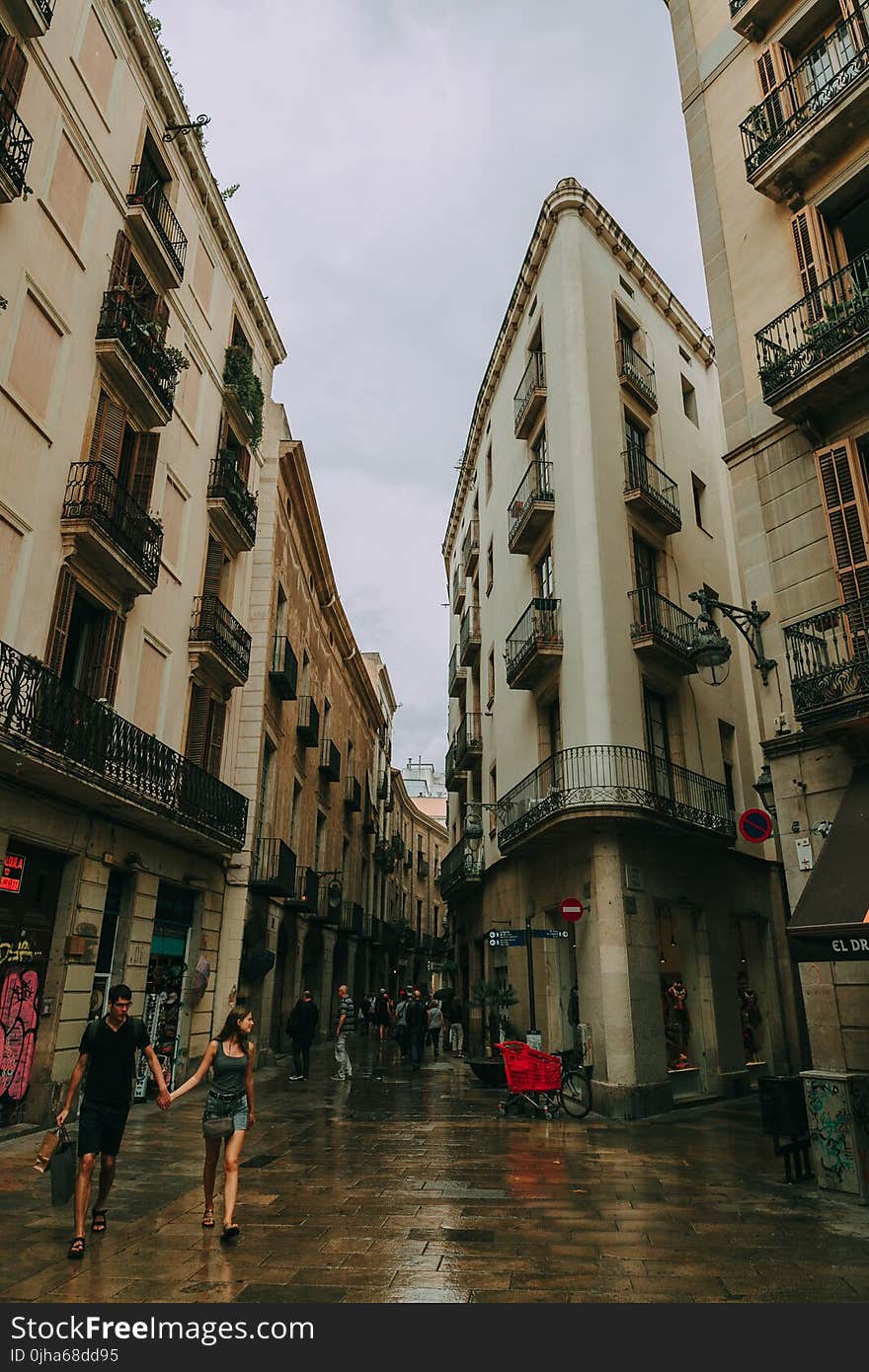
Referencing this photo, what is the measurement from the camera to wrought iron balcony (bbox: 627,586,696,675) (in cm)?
1695

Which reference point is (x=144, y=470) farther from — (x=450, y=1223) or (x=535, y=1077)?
(x=450, y=1223)

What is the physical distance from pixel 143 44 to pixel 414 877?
190ft

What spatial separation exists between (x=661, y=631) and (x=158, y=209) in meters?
13.4

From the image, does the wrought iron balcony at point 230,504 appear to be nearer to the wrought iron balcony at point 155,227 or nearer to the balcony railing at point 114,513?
the balcony railing at point 114,513

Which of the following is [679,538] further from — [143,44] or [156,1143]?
[156,1143]

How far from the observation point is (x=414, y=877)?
6631 centimetres

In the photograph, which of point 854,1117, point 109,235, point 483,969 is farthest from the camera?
point 483,969

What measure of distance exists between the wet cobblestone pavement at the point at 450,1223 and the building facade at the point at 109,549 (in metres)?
3.60

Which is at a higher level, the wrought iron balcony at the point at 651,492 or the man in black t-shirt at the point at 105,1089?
the wrought iron balcony at the point at 651,492

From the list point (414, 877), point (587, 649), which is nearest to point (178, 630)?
point (587, 649)

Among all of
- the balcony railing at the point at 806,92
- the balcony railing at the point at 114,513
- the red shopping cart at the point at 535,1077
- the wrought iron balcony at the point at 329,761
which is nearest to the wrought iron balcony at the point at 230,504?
the balcony railing at the point at 114,513

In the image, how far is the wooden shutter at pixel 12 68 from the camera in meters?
11.4

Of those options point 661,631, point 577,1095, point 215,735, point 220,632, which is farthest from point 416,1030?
point 661,631

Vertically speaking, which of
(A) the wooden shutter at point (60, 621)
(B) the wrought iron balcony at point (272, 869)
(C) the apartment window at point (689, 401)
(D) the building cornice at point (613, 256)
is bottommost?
(B) the wrought iron balcony at point (272, 869)
